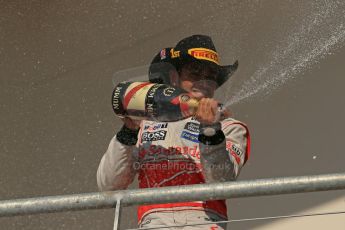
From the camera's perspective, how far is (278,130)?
2.33 m

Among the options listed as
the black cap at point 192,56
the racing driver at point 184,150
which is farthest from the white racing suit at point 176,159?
the black cap at point 192,56

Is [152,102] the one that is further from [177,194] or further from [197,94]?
[177,194]

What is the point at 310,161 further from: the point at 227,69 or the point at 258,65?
the point at 227,69

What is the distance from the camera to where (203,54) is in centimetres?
155

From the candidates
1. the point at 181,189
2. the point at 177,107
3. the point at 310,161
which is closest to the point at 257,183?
the point at 181,189

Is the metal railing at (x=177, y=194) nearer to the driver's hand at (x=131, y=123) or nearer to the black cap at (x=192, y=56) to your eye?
the driver's hand at (x=131, y=123)

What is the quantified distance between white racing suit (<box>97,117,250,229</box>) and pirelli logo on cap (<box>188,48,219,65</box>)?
0.13 m

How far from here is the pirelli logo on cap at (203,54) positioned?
1.54m

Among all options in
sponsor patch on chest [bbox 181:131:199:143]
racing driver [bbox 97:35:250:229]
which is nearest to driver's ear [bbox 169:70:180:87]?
racing driver [bbox 97:35:250:229]

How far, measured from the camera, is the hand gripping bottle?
1366 mm

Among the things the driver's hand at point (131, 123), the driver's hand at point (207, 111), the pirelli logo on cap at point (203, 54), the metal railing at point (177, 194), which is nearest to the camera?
the metal railing at point (177, 194)

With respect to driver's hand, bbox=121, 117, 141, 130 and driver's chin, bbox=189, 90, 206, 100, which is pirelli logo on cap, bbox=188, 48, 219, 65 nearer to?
driver's chin, bbox=189, 90, 206, 100

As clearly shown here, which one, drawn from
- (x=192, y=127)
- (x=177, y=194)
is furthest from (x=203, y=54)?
(x=177, y=194)

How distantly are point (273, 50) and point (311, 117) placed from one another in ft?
0.86
